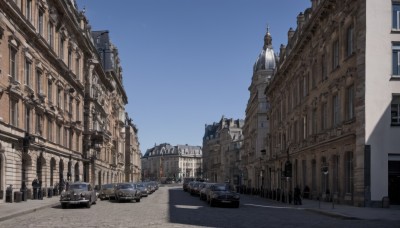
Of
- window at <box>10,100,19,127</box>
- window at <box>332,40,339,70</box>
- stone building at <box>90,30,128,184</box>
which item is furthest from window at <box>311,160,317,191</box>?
stone building at <box>90,30,128,184</box>

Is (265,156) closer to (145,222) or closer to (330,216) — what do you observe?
(330,216)

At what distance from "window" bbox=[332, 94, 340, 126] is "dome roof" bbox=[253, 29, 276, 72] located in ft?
176

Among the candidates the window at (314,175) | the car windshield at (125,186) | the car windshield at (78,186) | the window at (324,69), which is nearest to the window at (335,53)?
the window at (324,69)

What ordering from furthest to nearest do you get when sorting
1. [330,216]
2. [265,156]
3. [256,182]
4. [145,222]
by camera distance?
[256,182] → [265,156] → [330,216] → [145,222]

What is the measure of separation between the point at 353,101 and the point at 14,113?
2122 centimetres

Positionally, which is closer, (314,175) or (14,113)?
(14,113)

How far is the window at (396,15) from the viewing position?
3109 cm

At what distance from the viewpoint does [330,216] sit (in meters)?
25.7

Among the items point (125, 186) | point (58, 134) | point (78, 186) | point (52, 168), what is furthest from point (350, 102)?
point (58, 134)

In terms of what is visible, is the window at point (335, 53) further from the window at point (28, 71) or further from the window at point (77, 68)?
the window at point (77, 68)

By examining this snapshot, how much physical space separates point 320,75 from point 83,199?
20.0m

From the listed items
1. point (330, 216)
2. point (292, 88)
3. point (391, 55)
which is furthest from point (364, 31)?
point (292, 88)

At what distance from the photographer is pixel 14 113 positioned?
118 ft

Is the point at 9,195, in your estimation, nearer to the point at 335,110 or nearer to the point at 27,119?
the point at 27,119
